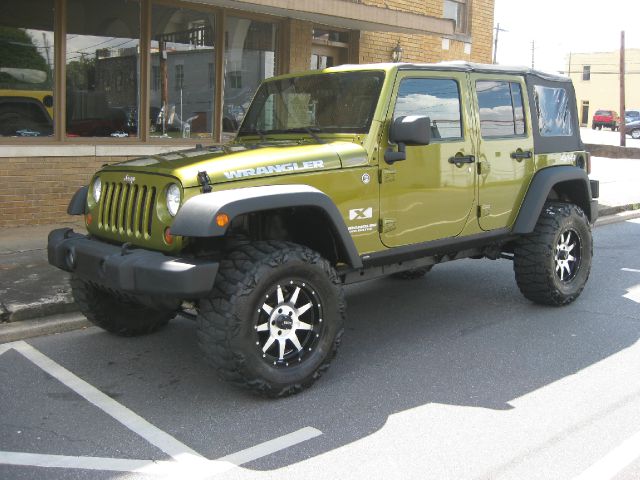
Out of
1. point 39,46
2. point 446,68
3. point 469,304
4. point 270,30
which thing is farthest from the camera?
point 270,30

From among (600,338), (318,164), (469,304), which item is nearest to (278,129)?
(318,164)

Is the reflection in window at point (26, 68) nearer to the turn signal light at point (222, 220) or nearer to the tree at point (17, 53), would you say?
the tree at point (17, 53)

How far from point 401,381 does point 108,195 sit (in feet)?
7.22

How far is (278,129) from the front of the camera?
17.6ft

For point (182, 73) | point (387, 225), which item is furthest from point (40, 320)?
point (182, 73)

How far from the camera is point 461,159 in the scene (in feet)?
17.3

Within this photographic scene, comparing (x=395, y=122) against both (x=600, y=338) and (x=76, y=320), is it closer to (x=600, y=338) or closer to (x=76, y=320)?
(x=600, y=338)

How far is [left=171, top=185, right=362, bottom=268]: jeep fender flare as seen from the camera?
377 centimetres

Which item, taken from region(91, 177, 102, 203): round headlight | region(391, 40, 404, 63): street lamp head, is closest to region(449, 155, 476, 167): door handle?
region(91, 177, 102, 203): round headlight

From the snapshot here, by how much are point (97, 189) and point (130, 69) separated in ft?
17.7

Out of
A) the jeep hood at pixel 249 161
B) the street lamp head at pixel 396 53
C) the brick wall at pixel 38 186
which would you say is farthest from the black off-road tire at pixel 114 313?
the street lamp head at pixel 396 53

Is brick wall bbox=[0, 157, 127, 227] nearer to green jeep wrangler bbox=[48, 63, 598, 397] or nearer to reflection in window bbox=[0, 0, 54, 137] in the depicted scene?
reflection in window bbox=[0, 0, 54, 137]

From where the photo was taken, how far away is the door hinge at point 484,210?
18.1ft

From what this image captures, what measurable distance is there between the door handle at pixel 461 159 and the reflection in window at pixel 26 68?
5.82 m
